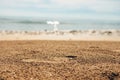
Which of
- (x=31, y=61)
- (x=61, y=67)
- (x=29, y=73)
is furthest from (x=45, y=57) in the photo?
(x=29, y=73)

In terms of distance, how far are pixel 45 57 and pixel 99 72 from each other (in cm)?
327

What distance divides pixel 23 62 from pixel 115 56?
4028 millimetres

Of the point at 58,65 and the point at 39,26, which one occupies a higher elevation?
the point at 39,26

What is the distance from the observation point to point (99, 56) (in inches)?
518

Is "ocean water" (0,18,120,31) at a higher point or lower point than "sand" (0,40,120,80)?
higher

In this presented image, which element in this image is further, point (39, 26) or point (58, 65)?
point (39, 26)

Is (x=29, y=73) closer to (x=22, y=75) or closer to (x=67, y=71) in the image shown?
(x=22, y=75)

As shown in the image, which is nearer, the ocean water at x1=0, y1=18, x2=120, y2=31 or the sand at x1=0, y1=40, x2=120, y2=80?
the sand at x1=0, y1=40, x2=120, y2=80

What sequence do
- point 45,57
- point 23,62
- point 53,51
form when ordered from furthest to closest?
point 53,51
point 45,57
point 23,62

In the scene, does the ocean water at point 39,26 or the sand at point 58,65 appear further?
the ocean water at point 39,26

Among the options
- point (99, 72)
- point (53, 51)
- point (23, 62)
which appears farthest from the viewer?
point (53, 51)

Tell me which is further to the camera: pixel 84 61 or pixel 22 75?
pixel 84 61

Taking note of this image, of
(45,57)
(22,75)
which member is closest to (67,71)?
(22,75)

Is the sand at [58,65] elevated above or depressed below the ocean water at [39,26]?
below
